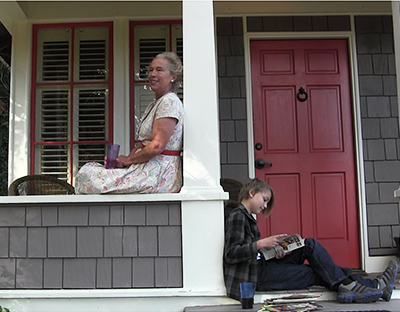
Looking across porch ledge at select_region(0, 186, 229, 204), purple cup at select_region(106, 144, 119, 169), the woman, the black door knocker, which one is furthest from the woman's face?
the black door knocker

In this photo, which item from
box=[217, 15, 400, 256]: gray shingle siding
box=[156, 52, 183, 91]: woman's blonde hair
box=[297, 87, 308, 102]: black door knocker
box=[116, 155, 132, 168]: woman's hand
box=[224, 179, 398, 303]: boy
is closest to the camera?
box=[224, 179, 398, 303]: boy

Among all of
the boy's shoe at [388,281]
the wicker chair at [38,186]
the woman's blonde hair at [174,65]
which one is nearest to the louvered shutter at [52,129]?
the wicker chair at [38,186]

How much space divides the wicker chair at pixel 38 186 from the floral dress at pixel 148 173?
83 cm

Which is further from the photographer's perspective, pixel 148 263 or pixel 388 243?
pixel 388 243

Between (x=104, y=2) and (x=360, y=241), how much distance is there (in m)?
3.00

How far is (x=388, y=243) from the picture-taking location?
410cm

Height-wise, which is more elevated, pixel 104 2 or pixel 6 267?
pixel 104 2

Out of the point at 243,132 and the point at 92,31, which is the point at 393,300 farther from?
the point at 92,31

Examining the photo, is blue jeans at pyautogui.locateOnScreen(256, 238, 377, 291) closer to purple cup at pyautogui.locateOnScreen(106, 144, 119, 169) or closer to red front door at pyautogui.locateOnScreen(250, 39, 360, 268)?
purple cup at pyautogui.locateOnScreen(106, 144, 119, 169)

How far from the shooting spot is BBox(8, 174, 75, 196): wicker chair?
3.61m

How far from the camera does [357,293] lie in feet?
8.86

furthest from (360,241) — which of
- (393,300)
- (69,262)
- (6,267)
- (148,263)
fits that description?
(6,267)

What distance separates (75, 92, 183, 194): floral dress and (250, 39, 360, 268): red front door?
1.42m

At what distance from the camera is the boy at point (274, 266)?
271 centimetres
